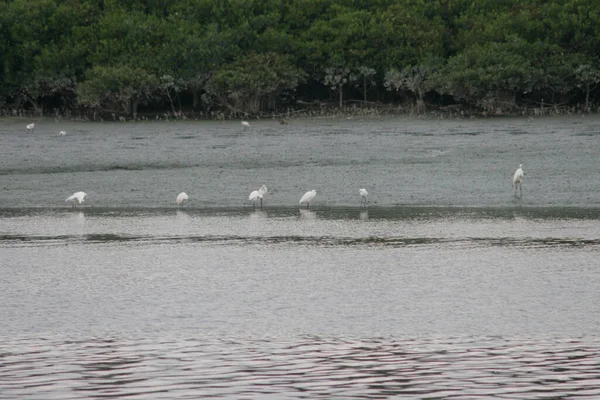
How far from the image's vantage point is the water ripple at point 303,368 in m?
9.31

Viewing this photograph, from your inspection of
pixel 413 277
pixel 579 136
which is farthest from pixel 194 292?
pixel 579 136

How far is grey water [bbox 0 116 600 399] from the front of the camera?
395 inches

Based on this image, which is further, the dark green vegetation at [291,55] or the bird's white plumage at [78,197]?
the dark green vegetation at [291,55]

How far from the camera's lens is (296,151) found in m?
34.5

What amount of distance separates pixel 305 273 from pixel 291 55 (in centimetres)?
4032

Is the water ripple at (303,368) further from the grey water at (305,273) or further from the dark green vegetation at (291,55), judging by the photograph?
the dark green vegetation at (291,55)

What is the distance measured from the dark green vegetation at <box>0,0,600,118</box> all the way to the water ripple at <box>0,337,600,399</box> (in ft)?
130

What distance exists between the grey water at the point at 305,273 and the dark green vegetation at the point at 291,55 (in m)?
16.8

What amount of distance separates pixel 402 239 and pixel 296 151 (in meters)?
15.4

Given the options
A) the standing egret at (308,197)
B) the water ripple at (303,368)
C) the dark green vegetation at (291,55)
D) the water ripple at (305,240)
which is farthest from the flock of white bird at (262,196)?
the dark green vegetation at (291,55)

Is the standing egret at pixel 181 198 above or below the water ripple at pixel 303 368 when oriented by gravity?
above

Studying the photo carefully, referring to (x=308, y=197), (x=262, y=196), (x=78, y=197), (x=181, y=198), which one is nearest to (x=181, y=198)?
(x=181, y=198)

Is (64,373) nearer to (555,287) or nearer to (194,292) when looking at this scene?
(194,292)

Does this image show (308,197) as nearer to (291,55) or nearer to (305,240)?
(305,240)
